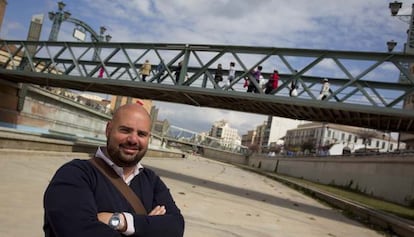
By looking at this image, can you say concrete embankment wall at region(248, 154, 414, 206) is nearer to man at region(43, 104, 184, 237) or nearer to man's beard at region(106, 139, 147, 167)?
man at region(43, 104, 184, 237)

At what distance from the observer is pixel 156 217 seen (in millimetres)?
2410

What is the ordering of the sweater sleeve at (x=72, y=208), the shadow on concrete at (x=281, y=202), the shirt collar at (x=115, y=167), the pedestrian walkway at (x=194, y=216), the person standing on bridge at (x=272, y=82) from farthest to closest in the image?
the person standing on bridge at (x=272, y=82) < the shadow on concrete at (x=281, y=202) < the pedestrian walkway at (x=194, y=216) < the shirt collar at (x=115, y=167) < the sweater sleeve at (x=72, y=208)

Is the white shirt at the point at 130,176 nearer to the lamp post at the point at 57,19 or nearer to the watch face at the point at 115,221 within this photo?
the watch face at the point at 115,221

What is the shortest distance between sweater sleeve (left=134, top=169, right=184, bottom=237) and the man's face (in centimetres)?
20

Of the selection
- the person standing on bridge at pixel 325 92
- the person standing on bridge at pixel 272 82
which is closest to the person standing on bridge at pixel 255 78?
the person standing on bridge at pixel 272 82

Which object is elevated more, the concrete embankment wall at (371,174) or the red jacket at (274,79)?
the red jacket at (274,79)

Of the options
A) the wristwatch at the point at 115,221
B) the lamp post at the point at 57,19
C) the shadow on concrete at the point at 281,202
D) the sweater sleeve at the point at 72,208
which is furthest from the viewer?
the lamp post at the point at 57,19

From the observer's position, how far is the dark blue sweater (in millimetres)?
2127

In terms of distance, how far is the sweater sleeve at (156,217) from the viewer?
91.7 inches

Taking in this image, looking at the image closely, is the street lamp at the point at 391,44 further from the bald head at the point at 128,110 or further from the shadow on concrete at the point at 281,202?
the bald head at the point at 128,110

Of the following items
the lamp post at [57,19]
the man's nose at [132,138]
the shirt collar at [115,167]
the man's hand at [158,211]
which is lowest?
the man's hand at [158,211]

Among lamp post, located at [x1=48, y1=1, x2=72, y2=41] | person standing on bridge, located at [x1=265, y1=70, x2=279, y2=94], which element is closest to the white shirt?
person standing on bridge, located at [x1=265, y1=70, x2=279, y2=94]

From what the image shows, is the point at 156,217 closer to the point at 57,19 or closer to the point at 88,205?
the point at 88,205

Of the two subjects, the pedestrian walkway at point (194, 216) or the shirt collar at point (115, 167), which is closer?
the shirt collar at point (115, 167)
